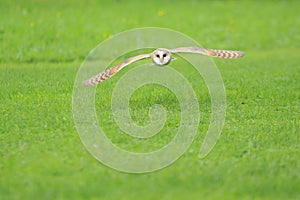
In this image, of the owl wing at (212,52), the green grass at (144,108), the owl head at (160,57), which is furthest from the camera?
the owl wing at (212,52)

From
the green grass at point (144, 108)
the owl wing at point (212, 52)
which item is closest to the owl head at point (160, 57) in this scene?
the owl wing at point (212, 52)

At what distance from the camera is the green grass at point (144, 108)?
668cm

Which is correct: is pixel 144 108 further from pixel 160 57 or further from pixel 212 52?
pixel 212 52

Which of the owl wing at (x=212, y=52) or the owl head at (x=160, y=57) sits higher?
the owl wing at (x=212, y=52)

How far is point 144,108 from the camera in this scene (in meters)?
9.84

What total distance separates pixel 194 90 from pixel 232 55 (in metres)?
1.37

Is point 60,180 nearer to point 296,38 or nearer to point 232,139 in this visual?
point 232,139

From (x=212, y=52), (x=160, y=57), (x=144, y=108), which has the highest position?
(x=212, y=52)

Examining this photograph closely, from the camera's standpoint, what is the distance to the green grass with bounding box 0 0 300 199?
6684 mm

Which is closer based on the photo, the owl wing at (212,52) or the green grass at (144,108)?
the green grass at (144,108)

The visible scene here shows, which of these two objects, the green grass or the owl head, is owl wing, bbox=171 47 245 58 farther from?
the green grass

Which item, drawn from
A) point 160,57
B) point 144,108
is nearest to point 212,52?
point 160,57

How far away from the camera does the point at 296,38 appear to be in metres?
17.8

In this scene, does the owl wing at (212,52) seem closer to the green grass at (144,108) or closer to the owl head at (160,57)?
the owl head at (160,57)
